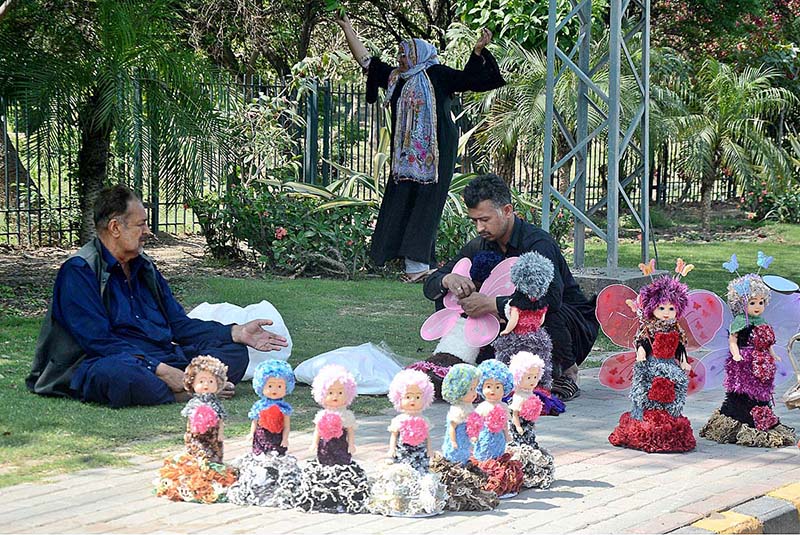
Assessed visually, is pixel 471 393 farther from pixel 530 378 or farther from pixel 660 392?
pixel 660 392

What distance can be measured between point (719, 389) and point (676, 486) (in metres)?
2.55

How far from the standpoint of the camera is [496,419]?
4.89 metres

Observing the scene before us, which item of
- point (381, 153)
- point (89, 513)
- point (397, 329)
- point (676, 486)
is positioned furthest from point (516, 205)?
point (89, 513)

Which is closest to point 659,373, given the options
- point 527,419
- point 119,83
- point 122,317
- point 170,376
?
point 527,419

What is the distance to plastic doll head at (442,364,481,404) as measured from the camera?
188 inches

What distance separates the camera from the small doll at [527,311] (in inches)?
235

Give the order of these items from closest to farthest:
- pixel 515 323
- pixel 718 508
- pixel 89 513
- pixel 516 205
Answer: pixel 89 513 → pixel 718 508 → pixel 515 323 → pixel 516 205

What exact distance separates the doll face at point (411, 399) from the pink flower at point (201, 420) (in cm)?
83

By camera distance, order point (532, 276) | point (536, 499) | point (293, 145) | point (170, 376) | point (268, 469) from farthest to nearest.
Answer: point (293, 145)
point (170, 376)
point (532, 276)
point (536, 499)
point (268, 469)

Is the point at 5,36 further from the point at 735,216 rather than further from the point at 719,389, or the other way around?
the point at 735,216

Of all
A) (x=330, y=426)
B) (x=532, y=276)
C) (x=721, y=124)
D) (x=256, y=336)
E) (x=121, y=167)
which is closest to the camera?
(x=330, y=426)

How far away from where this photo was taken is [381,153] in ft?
45.3

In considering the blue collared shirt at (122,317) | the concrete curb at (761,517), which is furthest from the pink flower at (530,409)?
the blue collared shirt at (122,317)

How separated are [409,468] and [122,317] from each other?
263cm
